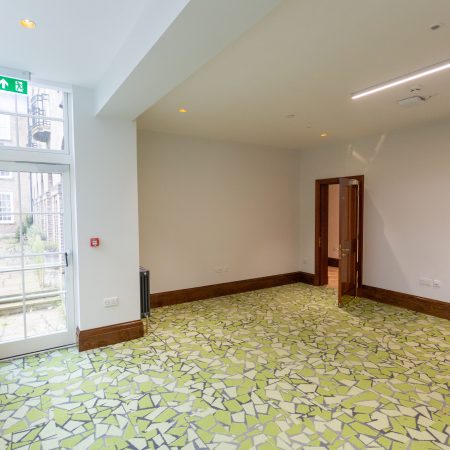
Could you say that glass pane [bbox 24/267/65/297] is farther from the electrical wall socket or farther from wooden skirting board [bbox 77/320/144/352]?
the electrical wall socket

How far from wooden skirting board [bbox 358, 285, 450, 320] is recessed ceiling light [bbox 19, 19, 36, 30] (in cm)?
566

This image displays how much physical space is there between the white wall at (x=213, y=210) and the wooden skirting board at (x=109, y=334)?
1.21 metres

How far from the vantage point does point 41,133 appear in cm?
338

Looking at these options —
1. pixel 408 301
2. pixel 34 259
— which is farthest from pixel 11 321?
pixel 408 301

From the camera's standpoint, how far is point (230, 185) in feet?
18.8

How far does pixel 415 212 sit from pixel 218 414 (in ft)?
13.8

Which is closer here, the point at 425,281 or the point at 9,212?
the point at 9,212

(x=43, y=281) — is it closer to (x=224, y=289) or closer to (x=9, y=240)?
(x=9, y=240)

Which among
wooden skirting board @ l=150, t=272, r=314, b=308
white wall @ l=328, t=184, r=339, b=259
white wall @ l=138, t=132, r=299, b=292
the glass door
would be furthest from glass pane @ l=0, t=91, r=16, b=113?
white wall @ l=328, t=184, r=339, b=259

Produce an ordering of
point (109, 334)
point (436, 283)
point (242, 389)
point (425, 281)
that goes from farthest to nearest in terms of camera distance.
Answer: point (425, 281) → point (436, 283) → point (109, 334) → point (242, 389)

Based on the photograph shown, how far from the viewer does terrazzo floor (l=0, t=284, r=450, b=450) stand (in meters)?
2.19

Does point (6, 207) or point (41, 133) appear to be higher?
point (41, 133)

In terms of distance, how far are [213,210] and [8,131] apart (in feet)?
10.5

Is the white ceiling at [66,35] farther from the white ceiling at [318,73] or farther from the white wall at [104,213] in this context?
the white ceiling at [318,73]
